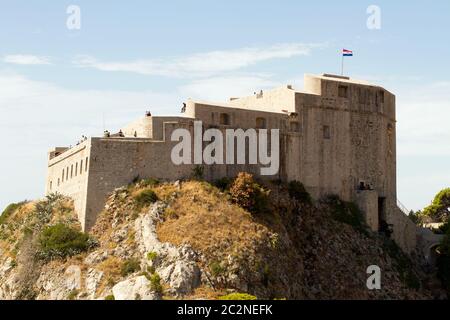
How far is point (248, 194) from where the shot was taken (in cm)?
6794

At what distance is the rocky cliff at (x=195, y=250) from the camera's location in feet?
203

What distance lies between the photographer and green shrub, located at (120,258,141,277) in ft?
204

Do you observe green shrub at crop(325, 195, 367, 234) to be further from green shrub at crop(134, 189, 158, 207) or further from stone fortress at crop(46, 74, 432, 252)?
green shrub at crop(134, 189, 158, 207)

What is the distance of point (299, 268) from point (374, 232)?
10.7m

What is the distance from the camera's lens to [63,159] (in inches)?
2975

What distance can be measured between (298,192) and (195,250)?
1280 cm

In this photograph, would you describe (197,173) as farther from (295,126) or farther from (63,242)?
(63,242)

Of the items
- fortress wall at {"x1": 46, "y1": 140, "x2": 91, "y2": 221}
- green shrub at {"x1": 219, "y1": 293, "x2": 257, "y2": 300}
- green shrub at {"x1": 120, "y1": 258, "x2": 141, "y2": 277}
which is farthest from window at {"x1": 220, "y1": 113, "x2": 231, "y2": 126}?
green shrub at {"x1": 219, "y1": 293, "x2": 257, "y2": 300}

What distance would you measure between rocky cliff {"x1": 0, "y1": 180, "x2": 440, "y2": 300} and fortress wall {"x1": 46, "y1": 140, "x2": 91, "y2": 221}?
3.06ft

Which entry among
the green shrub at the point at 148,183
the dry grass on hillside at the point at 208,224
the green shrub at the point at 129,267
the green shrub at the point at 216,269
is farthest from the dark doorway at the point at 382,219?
the green shrub at the point at 129,267
